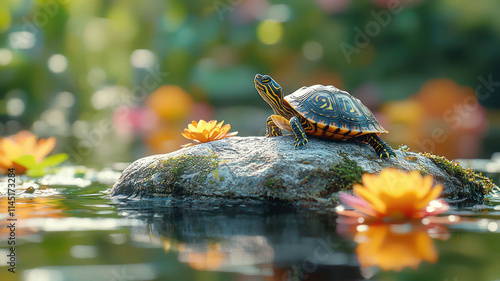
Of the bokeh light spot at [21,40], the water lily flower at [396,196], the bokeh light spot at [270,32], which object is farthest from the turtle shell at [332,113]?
the bokeh light spot at [21,40]

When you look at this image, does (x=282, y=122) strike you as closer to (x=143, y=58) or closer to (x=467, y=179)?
(x=467, y=179)

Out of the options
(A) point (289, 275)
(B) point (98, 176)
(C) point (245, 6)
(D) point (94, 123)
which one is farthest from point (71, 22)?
(A) point (289, 275)

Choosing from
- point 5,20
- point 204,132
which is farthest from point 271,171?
point 5,20

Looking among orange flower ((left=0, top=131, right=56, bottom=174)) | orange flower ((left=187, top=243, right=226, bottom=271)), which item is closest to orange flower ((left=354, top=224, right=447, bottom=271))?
orange flower ((left=187, top=243, right=226, bottom=271))

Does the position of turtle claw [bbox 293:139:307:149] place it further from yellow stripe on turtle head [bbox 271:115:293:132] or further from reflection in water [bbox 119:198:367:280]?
reflection in water [bbox 119:198:367:280]

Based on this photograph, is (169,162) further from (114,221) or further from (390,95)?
(390,95)

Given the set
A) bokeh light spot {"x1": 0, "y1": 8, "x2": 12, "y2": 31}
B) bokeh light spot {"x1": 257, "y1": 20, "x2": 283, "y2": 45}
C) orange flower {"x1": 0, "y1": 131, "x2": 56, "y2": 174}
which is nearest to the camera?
orange flower {"x1": 0, "y1": 131, "x2": 56, "y2": 174}

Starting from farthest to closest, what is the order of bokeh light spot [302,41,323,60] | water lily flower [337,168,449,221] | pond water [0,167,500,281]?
1. bokeh light spot [302,41,323,60]
2. water lily flower [337,168,449,221]
3. pond water [0,167,500,281]

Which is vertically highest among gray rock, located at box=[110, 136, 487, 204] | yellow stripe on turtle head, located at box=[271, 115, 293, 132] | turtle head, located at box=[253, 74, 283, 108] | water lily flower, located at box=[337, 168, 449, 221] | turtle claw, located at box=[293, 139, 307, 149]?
turtle head, located at box=[253, 74, 283, 108]
